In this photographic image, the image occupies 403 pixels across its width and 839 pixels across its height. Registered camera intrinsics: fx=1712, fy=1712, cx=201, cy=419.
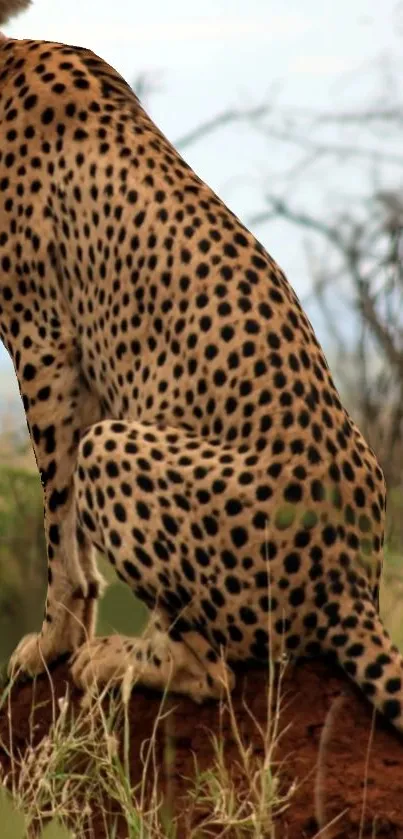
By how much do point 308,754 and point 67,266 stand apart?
122 cm

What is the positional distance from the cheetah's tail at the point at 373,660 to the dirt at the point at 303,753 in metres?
0.07

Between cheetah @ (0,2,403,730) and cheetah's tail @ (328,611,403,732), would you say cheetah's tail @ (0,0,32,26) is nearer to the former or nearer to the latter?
cheetah @ (0,2,403,730)

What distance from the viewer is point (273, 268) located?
3.74m

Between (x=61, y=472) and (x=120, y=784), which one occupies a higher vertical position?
(x=61, y=472)

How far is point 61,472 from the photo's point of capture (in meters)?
3.85

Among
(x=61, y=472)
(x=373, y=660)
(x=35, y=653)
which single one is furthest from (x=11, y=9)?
(x=373, y=660)

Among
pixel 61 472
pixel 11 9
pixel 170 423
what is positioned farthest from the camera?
pixel 11 9

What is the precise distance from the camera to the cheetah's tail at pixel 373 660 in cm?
349

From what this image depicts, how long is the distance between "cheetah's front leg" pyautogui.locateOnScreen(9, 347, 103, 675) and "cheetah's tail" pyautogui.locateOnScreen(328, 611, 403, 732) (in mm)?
642

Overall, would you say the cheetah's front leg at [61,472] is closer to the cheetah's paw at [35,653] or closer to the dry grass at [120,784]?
the cheetah's paw at [35,653]

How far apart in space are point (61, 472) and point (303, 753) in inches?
32.8

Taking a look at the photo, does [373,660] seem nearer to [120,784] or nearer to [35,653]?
[120,784]

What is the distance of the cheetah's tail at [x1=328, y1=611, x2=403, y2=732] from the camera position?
349 centimetres

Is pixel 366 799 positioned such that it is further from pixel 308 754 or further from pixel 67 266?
pixel 67 266
